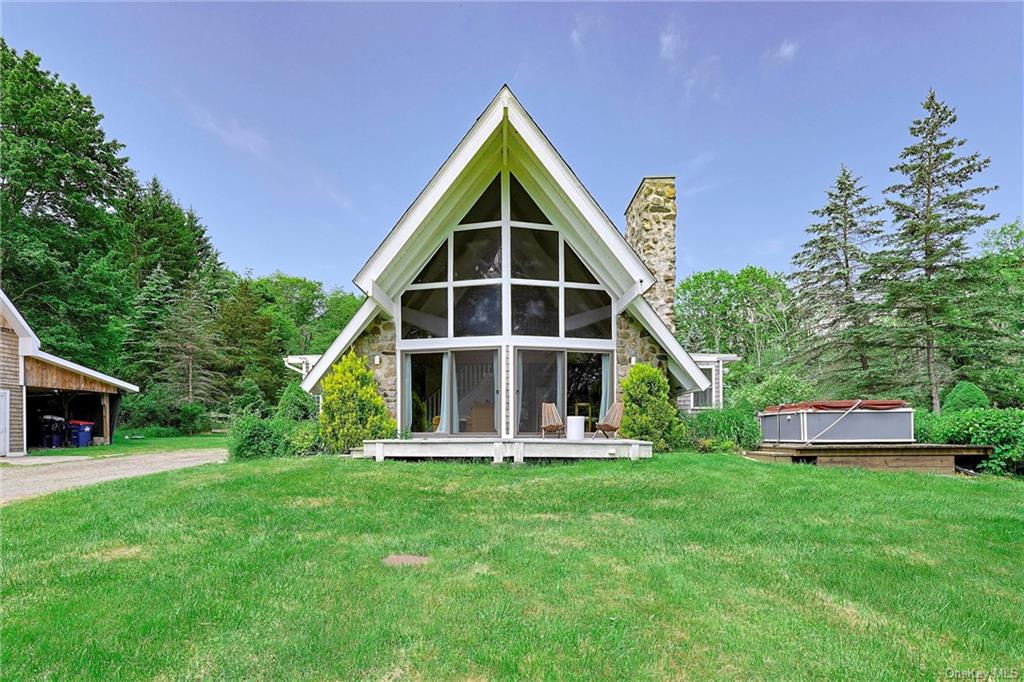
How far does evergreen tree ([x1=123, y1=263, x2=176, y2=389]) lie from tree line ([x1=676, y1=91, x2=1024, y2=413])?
31.0m

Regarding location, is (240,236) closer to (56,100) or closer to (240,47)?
(56,100)

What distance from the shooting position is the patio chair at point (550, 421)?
33.4ft

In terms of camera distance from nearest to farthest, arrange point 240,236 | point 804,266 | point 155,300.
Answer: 1. point 804,266
2. point 155,300
3. point 240,236

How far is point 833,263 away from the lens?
26750 mm

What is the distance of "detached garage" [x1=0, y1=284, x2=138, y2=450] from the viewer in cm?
1530

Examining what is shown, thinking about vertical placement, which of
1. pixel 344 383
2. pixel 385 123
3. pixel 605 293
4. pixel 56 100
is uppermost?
pixel 56 100

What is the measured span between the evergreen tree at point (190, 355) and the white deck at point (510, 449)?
Answer: 23991 millimetres

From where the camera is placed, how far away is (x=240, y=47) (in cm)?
1836

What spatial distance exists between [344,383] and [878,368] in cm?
2211

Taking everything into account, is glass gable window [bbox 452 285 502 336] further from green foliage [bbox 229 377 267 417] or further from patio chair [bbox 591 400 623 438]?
green foliage [bbox 229 377 267 417]

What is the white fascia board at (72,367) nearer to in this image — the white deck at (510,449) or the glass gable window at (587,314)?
the white deck at (510,449)

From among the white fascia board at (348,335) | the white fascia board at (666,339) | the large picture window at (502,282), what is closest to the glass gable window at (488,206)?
the large picture window at (502,282)

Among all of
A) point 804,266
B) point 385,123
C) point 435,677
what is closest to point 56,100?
point 385,123

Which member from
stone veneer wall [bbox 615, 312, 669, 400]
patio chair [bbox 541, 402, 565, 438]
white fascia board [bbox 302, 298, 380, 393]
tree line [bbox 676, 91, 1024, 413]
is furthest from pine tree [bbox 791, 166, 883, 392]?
white fascia board [bbox 302, 298, 380, 393]
